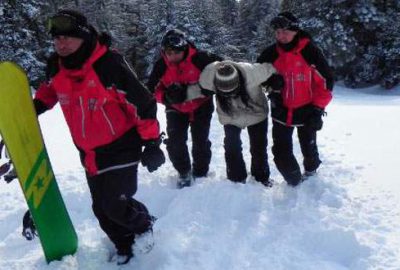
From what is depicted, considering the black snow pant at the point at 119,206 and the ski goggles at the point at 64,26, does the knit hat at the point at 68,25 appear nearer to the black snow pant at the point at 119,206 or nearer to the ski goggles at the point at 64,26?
the ski goggles at the point at 64,26

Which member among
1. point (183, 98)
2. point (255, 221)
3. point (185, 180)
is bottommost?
point (185, 180)

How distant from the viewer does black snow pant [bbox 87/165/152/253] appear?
11.7 ft

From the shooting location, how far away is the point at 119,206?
3.57 metres

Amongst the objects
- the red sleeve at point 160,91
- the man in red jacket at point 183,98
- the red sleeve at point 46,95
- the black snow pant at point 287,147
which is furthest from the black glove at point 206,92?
the red sleeve at point 46,95

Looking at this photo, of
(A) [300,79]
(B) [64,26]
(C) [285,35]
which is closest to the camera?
(B) [64,26]

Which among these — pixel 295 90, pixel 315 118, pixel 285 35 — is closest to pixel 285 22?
pixel 285 35

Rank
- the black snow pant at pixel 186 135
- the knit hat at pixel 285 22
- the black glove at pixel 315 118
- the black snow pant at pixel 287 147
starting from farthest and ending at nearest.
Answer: the black snow pant at pixel 186 135
the black snow pant at pixel 287 147
the black glove at pixel 315 118
the knit hat at pixel 285 22

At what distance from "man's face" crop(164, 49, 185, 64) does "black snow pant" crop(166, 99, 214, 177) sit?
0.63 meters

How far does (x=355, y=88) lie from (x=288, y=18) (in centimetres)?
2018

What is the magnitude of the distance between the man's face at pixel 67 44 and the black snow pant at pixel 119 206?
0.96 meters

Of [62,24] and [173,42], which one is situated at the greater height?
[62,24]

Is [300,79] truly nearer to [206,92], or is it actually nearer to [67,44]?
[206,92]

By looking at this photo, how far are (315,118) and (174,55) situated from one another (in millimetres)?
1589

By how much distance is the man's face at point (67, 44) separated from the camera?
318 centimetres
